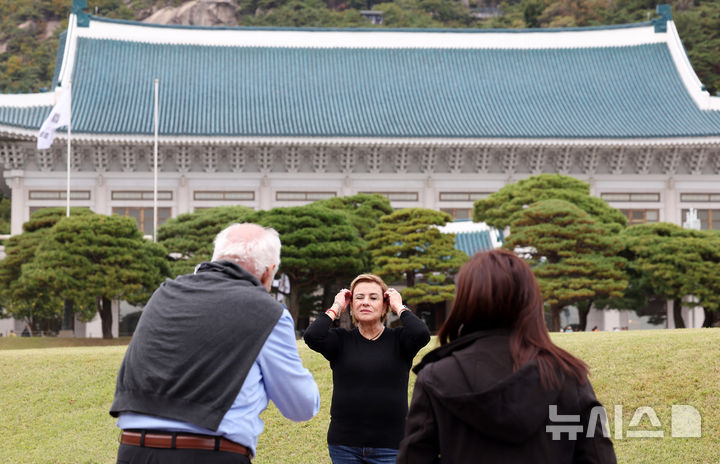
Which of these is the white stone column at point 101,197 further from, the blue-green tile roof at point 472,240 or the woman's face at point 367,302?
the woman's face at point 367,302

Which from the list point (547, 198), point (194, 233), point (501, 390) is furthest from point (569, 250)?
point (501, 390)

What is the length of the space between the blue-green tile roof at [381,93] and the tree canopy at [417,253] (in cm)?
820

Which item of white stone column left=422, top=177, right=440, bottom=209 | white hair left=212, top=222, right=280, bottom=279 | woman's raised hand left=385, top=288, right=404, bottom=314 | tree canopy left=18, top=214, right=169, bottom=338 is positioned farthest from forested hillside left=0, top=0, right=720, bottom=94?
white hair left=212, top=222, right=280, bottom=279

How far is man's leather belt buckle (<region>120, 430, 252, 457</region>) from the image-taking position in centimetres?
322

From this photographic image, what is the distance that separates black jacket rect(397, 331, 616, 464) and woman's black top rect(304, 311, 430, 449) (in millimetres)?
1668

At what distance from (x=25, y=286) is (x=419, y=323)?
1658 centimetres

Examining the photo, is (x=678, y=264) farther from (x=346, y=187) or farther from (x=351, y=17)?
(x=351, y=17)

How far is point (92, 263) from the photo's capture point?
19.2m

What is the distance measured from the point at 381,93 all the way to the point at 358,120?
2.42m

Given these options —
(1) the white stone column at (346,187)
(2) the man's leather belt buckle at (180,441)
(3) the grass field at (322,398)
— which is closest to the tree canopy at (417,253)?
(1) the white stone column at (346,187)

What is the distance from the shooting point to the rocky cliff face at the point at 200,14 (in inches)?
2224

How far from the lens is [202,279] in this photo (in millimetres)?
3416

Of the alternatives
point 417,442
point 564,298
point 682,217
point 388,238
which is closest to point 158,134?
point 388,238

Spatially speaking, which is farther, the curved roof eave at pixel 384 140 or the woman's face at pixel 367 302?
the curved roof eave at pixel 384 140
